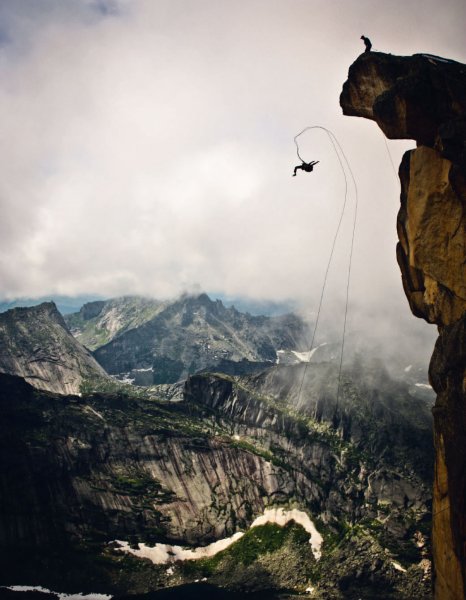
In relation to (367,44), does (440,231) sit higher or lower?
lower

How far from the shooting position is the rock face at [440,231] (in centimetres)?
3045

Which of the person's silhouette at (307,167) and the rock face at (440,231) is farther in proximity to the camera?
the person's silhouette at (307,167)

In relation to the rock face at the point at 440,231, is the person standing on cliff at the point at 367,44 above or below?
above

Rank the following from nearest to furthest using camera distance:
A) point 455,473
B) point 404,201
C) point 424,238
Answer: point 455,473
point 424,238
point 404,201

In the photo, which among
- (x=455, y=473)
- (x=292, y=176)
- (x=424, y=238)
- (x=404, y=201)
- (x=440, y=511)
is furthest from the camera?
(x=292, y=176)

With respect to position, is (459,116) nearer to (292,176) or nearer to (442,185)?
(442,185)

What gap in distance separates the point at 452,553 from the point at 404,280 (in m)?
20.8

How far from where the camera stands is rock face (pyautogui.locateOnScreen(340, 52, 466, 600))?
30.5 meters

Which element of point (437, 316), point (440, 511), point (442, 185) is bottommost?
point (440, 511)

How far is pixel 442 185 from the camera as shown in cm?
3406

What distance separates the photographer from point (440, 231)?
113 feet

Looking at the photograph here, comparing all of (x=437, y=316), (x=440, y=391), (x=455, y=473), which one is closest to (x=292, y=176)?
(x=437, y=316)

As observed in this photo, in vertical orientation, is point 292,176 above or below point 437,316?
above

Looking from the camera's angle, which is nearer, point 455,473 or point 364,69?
point 455,473
